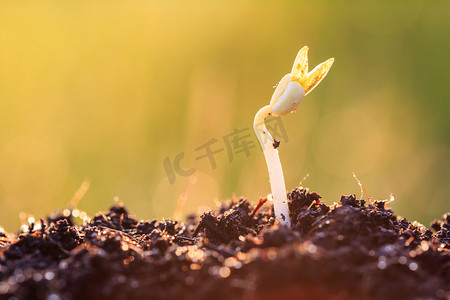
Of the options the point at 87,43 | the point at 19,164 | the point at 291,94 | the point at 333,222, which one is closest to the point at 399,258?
the point at 333,222

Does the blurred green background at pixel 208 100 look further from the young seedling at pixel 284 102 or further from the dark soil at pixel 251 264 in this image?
the dark soil at pixel 251 264

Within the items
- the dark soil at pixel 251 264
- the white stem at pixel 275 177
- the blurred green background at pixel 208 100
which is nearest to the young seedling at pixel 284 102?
the white stem at pixel 275 177

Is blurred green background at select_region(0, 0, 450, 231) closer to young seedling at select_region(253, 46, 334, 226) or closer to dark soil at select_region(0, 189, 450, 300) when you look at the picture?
young seedling at select_region(253, 46, 334, 226)

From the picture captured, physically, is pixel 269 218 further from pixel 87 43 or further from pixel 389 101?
pixel 87 43

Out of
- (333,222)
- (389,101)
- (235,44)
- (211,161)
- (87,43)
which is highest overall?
(87,43)

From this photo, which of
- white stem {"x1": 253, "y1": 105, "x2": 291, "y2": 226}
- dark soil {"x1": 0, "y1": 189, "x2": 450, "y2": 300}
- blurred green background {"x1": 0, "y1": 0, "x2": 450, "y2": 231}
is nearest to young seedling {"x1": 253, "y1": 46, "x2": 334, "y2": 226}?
white stem {"x1": 253, "y1": 105, "x2": 291, "y2": 226}

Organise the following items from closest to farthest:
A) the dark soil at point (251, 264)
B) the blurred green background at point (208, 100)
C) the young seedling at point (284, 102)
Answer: the dark soil at point (251, 264), the young seedling at point (284, 102), the blurred green background at point (208, 100)

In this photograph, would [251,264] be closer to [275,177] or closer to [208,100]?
[275,177]
